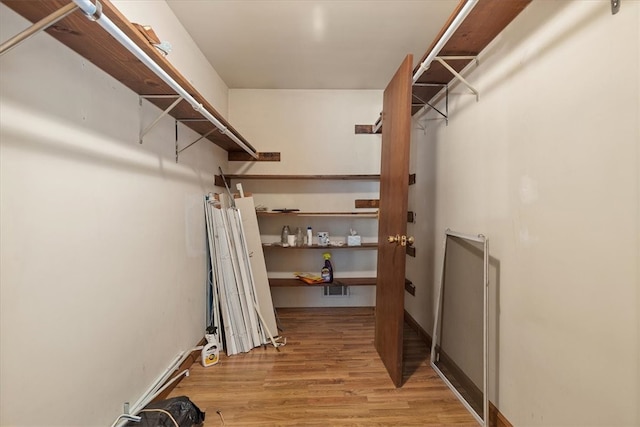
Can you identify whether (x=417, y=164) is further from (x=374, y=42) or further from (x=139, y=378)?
(x=139, y=378)

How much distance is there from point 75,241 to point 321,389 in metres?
1.67

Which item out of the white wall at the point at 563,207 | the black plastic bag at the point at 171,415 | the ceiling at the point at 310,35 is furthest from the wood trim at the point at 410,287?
the ceiling at the point at 310,35

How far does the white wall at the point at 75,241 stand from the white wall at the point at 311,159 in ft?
4.93

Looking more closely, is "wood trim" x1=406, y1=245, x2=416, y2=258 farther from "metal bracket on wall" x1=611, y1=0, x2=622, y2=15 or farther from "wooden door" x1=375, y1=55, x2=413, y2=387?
"metal bracket on wall" x1=611, y1=0, x2=622, y2=15

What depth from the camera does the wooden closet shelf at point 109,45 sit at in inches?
35.0

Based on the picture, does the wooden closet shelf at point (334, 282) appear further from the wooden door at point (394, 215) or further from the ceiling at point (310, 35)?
the ceiling at point (310, 35)

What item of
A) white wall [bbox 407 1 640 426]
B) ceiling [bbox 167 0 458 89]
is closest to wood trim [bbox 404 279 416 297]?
white wall [bbox 407 1 640 426]

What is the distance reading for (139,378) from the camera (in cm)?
156

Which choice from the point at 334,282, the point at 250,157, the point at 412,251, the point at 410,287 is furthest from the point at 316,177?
the point at 410,287

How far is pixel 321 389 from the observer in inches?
73.8

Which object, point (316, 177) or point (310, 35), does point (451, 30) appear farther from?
point (316, 177)

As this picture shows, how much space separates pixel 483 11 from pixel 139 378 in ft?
8.78

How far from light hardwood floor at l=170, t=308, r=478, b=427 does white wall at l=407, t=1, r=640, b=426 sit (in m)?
0.50

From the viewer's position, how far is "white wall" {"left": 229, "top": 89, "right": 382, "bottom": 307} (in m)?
3.23
